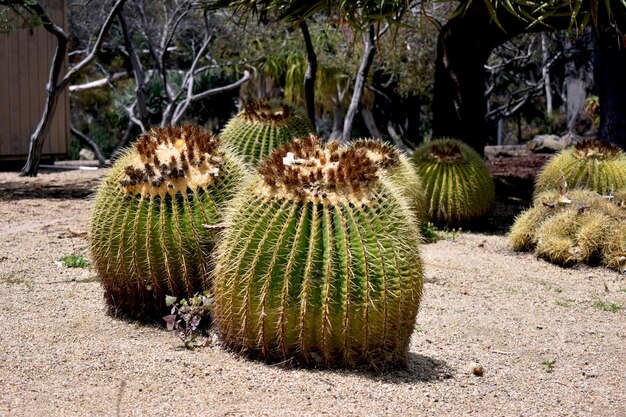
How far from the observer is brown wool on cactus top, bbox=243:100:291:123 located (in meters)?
8.74

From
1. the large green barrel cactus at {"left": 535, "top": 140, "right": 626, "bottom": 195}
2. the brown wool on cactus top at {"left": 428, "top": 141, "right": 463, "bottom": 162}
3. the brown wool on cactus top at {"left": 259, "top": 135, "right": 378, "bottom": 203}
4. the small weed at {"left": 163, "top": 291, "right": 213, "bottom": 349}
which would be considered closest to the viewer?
the brown wool on cactus top at {"left": 259, "top": 135, "right": 378, "bottom": 203}

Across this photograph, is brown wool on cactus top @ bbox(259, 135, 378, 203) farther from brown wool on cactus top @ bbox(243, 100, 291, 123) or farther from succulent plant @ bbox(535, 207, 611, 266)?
brown wool on cactus top @ bbox(243, 100, 291, 123)

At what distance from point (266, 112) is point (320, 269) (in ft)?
16.3

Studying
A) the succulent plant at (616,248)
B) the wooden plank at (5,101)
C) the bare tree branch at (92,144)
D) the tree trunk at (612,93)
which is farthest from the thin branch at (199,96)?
the succulent plant at (616,248)

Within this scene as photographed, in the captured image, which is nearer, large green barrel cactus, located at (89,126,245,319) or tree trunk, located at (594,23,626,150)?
large green barrel cactus, located at (89,126,245,319)

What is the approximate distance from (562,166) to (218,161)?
5.67 metres

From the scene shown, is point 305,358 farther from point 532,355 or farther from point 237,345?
point 532,355

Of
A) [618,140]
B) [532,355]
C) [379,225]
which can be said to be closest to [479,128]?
[618,140]

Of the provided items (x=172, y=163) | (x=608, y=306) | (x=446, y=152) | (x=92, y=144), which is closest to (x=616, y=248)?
(x=608, y=306)

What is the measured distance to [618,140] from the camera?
14.1m

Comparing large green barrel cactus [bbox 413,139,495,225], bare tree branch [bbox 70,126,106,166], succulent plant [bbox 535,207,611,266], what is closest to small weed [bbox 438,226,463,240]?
large green barrel cactus [bbox 413,139,495,225]

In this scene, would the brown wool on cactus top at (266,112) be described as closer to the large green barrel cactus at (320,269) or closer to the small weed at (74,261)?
the small weed at (74,261)

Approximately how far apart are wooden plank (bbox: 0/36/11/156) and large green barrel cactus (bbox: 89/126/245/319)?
1163 centimetres

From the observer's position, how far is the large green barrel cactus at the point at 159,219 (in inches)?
193
